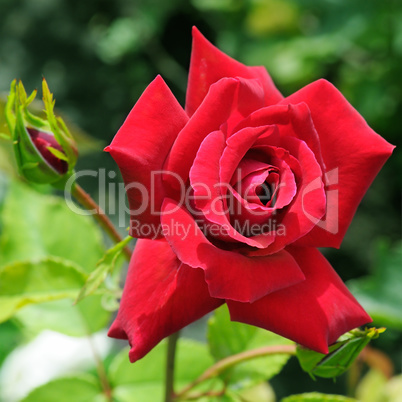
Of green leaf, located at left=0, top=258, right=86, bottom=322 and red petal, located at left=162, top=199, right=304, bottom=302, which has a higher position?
red petal, located at left=162, top=199, right=304, bottom=302

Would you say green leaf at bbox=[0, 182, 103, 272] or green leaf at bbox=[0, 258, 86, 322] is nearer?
green leaf at bbox=[0, 258, 86, 322]

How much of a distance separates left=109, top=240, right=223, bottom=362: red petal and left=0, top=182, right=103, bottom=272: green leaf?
294 mm

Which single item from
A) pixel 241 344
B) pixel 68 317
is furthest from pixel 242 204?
pixel 68 317

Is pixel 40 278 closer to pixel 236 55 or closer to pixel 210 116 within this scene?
pixel 210 116

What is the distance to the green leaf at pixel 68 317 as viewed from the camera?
68cm

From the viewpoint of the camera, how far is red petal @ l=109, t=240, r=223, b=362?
1.31ft

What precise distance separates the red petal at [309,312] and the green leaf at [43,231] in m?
0.35

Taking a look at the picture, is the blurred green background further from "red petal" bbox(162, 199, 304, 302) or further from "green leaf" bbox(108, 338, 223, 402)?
"red petal" bbox(162, 199, 304, 302)

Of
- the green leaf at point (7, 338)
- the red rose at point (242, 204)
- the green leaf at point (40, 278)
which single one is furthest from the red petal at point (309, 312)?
the green leaf at point (7, 338)

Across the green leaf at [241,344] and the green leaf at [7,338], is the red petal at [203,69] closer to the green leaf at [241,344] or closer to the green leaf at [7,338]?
the green leaf at [241,344]

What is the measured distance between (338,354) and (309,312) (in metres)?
0.08

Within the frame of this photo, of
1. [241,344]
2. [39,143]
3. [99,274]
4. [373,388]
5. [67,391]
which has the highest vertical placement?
[39,143]

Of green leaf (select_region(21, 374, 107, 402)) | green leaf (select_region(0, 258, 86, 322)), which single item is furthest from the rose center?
green leaf (select_region(21, 374, 107, 402))

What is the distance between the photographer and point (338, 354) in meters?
0.46
